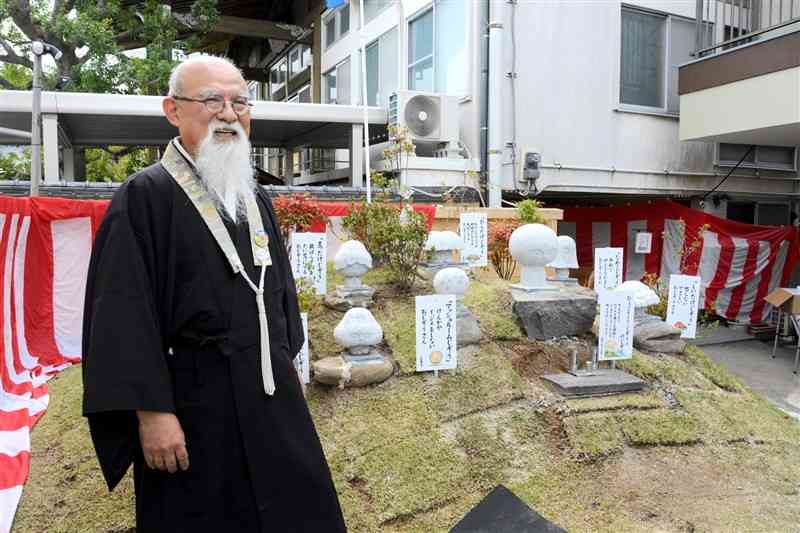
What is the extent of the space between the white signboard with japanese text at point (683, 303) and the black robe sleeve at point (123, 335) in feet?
16.2

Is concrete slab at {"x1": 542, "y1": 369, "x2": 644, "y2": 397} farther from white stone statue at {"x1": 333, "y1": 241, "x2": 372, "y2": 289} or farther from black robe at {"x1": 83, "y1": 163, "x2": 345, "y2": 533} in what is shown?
black robe at {"x1": 83, "y1": 163, "x2": 345, "y2": 533}

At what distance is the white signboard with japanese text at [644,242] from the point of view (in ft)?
39.0

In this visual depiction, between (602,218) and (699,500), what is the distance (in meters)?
10.1

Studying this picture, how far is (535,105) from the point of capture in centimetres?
1029

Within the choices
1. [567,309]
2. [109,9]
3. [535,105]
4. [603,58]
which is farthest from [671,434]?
[109,9]

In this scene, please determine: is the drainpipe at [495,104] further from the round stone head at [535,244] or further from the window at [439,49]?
the round stone head at [535,244]

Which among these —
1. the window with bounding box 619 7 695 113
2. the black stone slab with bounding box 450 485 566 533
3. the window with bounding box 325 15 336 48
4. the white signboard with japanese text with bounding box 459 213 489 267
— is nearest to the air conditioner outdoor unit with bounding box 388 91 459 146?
the window with bounding box 619 7 695 113

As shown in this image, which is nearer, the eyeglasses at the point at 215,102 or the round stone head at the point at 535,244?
the eyeglasses at the point at 215,102

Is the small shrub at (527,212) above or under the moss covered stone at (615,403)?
above

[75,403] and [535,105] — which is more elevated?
[535,105]

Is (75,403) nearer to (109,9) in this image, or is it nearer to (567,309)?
(567,309)

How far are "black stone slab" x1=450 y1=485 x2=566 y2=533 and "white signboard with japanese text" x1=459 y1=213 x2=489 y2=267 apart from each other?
10.8ft

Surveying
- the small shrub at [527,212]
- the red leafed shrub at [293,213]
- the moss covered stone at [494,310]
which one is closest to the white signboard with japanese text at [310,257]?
the red leafed shrub at [293,213]

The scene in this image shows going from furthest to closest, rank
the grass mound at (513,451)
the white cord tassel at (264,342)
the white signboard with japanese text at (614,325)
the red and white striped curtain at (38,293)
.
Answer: the white signboard with japanese text at (614,325) → the red and white striped curtain at (38,293) → the grass mound at (513,451) → the white cord tassel at (264,342)
